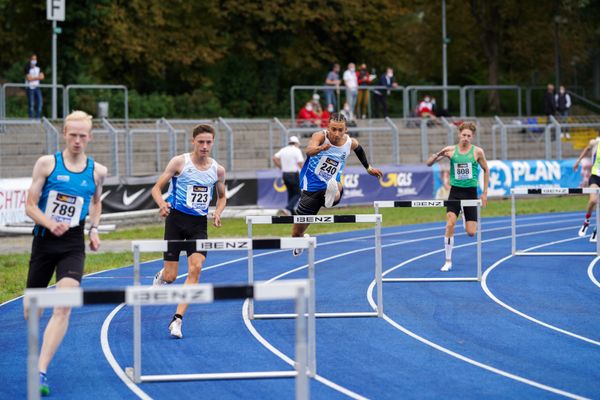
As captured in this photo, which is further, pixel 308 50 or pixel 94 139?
pixel 308 50

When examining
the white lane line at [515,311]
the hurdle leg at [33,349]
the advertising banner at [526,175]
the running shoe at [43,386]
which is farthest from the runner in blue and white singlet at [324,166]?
the advertising banner at [526,175]

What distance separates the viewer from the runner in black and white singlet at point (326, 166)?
A: 13023 mm

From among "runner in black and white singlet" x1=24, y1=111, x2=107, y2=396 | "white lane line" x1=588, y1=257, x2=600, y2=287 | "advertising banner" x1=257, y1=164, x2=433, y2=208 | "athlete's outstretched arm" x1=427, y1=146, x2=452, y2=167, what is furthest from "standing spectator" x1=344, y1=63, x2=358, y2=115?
"runner in black and white singlet" x1=24, y1=111, x2=107, y2=396

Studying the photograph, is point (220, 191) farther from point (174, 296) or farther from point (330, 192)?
point (174, 296)

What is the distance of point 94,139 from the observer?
24453mm

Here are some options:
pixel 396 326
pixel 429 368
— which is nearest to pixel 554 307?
pixel 396 326

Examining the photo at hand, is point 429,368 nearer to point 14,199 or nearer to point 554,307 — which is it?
point 554,307

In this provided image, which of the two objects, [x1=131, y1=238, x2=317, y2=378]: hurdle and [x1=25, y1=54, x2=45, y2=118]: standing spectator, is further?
[x1=25, y1=54, x2=45, y2=118]: standing spectator

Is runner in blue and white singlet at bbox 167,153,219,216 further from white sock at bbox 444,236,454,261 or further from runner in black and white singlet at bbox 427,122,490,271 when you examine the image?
white sock at bbox 444,236,454,261

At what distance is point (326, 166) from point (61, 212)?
5695 mm

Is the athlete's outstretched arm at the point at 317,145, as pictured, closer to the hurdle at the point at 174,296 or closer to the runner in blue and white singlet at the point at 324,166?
the runner in blue and white singlet at the point at 324,166

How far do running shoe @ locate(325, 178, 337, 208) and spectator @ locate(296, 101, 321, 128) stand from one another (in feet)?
48.9

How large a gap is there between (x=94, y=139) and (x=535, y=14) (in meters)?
28.6

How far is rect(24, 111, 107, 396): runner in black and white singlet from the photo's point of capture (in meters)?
8.23
